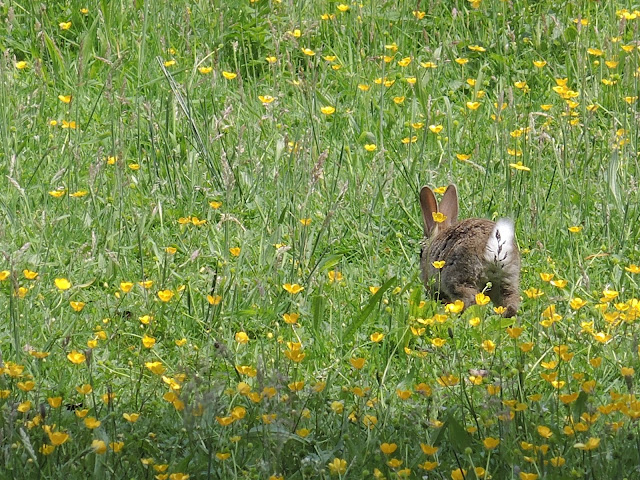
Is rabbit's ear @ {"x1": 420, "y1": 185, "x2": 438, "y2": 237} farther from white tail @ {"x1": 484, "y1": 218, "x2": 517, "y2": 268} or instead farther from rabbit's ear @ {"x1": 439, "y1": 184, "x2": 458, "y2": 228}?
white tail @ {"x1": 484, "y1": 218, "x2": 517, "y2": 268}

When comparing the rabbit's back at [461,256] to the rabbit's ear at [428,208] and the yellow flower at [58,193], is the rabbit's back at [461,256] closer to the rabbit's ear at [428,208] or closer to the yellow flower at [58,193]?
the rabbit's ear at [428,208]

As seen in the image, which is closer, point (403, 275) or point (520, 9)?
point (403, 275)

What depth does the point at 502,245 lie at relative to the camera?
438 cm

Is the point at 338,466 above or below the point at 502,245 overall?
above

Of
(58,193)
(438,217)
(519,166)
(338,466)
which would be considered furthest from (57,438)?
(519,166)

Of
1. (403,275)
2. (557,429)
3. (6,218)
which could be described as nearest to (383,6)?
(403,275)

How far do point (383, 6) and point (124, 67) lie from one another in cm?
156

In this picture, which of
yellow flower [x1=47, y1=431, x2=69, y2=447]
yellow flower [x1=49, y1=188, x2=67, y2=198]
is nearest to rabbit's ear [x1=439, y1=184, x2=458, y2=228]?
yellow flower [x1=49, y1=188, x2=67, y2=198]

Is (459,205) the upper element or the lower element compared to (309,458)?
lower

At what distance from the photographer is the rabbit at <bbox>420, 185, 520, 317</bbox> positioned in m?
4.43

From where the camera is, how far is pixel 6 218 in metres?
4.66

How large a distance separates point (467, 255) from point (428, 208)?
14.6 inches

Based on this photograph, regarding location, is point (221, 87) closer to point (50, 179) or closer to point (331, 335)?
point (50, 179)

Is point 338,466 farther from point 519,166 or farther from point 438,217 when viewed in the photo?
point 519,166
